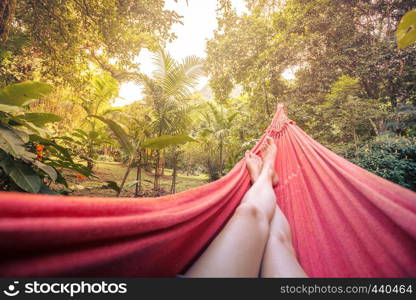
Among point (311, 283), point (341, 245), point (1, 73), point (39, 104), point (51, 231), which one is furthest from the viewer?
point (39, 104)

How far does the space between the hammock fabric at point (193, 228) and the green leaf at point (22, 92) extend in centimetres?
132

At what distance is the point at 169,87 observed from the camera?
276cm

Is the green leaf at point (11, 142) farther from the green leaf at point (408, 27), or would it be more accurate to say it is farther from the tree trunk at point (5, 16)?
the green leaf at point (408, 27)

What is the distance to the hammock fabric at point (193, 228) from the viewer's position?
215 mm

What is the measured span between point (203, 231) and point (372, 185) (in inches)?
21.2

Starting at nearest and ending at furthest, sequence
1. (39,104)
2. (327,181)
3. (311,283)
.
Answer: (311,283) → (327,181) → (39,104)

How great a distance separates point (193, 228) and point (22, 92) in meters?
1.43

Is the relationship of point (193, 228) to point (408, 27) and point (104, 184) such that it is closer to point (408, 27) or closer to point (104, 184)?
point (408, 27)

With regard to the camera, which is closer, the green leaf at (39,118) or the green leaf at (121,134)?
the green leaf at (39,118)

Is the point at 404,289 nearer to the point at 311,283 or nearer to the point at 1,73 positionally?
the point at 311,283

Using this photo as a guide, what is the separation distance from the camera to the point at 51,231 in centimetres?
22

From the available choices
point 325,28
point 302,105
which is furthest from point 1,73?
point 325,28

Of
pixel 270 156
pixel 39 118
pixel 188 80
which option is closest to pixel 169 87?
pixel 188 80

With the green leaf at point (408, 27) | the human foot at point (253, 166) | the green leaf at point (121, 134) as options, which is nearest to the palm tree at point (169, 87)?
the green leaf at point (121, 134)
